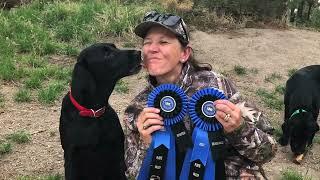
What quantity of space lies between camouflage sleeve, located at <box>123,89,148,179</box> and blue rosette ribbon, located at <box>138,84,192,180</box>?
0.86 feet

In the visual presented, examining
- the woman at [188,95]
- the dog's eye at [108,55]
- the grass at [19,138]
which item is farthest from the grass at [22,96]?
the woman at [188,95]

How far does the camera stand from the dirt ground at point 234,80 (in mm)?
5008

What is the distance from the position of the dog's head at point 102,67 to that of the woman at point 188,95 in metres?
0.66

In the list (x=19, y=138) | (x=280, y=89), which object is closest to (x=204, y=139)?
(x=19, y=138)

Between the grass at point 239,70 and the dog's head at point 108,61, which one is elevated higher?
the dog's head at point 108,61

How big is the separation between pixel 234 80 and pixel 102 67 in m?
4.38

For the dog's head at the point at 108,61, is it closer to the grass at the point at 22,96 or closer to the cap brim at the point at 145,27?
the cap brim at the point at 145,27

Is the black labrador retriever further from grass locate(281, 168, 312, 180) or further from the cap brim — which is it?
grass locate(281, 168, 312, 180)

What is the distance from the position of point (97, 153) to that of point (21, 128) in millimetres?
2140

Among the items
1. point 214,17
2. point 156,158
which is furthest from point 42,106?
point 214,17

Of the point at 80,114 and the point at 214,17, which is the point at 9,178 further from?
the point at 214,17

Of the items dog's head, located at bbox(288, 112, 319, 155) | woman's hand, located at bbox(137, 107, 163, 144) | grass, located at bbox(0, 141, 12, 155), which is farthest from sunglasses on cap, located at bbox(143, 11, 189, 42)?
dog's head, located at bbox(288, 112, 319, 155)

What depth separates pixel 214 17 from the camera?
35.0 feet

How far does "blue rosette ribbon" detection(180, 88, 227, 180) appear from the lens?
2.73m
